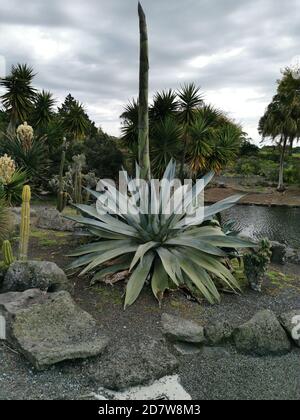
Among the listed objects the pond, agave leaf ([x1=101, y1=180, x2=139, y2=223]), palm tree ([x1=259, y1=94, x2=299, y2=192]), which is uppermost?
palm tree ([x1=259, y1=94, x2=299, y2=192])

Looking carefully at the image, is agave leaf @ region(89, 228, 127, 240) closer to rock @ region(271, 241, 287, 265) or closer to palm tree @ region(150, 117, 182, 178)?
rock @ region(271, 241, 287, 265)

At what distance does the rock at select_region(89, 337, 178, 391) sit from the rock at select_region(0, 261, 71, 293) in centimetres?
108

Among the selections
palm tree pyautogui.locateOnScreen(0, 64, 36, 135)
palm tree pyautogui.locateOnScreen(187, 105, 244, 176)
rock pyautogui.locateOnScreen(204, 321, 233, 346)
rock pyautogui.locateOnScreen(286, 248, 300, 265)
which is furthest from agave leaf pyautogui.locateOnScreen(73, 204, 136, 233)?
palm tree pyautogui.locateOnScreen(0, 64, 36, 135)

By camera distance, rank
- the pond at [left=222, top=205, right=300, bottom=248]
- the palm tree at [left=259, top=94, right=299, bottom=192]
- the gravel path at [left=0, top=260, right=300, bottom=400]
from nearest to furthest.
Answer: the gravel path at [left=0, top=260, right=300, bottom=400] → the pond at [left=222, top=205, right=300, bottom=248] → the palm tree at [left=259, top=94, right=299, bottom=192]

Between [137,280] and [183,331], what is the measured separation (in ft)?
2.55

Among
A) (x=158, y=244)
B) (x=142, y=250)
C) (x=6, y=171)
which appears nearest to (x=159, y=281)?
(x=142, y=250)

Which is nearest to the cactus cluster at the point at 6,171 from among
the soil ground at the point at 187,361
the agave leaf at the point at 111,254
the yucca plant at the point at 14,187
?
the yucca plant at the point at 14,187

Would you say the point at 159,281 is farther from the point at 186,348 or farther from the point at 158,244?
the point at 186,348

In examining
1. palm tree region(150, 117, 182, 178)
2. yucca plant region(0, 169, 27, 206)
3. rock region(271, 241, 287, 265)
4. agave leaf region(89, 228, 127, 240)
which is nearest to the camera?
agave leaf region(89, 228, 127, 240)

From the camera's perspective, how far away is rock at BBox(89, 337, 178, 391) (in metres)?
2.47

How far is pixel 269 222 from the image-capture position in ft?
37.6

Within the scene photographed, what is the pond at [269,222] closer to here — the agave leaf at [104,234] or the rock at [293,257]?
the rock at [293,257]

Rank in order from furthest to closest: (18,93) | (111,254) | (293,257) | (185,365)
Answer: (18,93) → (293,257) → (111,254) → (185,365)

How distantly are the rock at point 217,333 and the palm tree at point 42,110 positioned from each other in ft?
43.7
